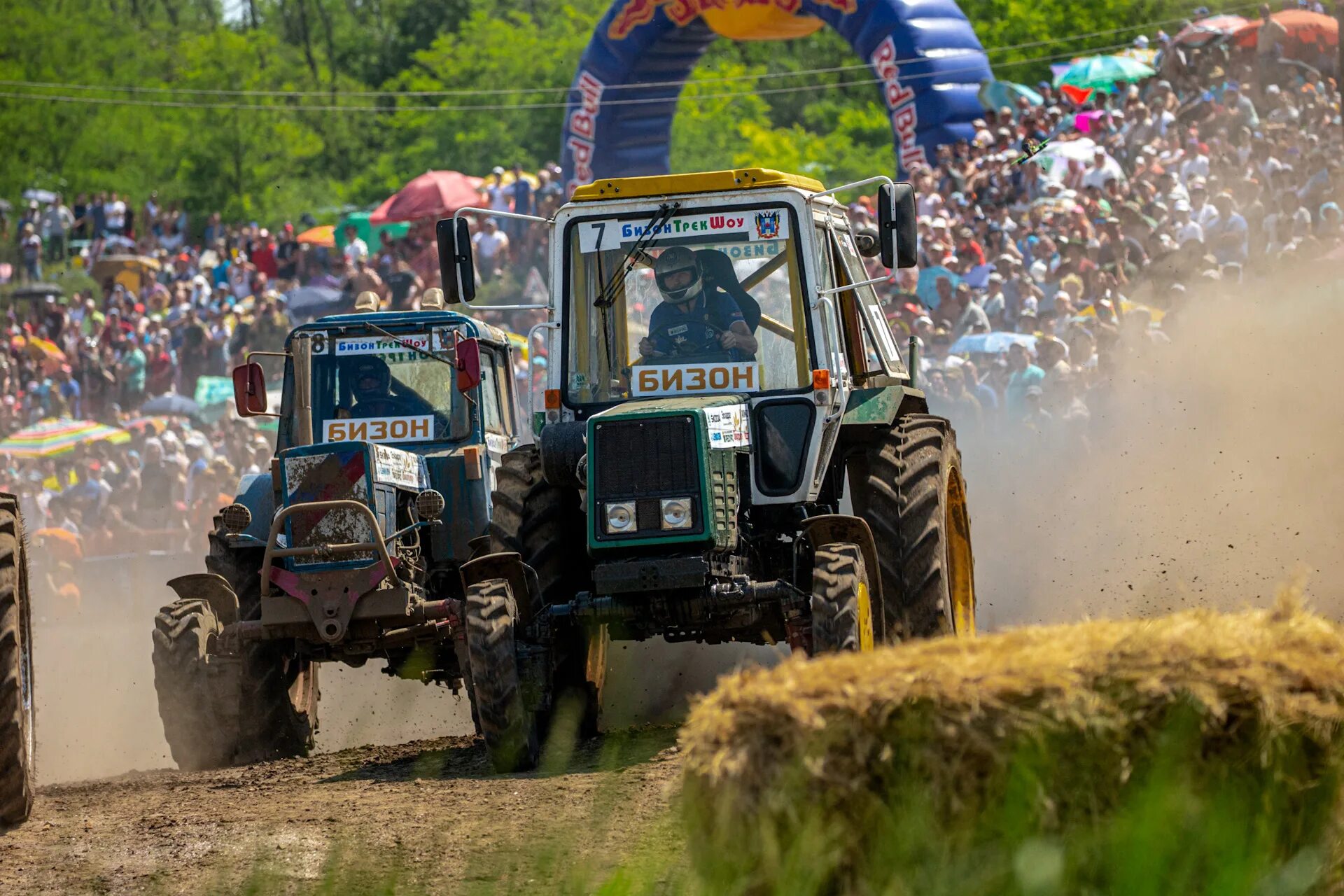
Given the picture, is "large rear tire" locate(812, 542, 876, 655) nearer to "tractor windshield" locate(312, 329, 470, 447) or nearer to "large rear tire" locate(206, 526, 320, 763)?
"large rear tire" locate(206, 526, 320, 763)

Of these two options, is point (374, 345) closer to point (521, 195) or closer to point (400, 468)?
point (400, 468)

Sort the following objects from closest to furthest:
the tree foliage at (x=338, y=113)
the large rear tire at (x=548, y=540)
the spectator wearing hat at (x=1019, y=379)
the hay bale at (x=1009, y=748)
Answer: the hay bale at (x=1009, y=748)
the large rear tire at (x=548, y=540)
the spectator wearing hat at (x=1019, y=379)
the tree foliage at (x=338, y=113)

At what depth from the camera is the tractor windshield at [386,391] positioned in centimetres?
1157

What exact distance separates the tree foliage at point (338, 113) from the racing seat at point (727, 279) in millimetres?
30007

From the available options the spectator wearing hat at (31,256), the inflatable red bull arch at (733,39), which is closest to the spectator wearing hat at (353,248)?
the inflatable red bull arch at (733,39)

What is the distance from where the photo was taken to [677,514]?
838cm

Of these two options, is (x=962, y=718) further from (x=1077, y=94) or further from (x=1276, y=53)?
(x=1077, y=94)

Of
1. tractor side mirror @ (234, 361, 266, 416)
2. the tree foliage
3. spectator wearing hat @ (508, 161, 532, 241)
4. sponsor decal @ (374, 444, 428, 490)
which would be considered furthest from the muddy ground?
the tree foliage

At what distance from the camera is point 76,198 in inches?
1772

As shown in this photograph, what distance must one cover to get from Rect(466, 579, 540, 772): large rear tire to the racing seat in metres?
1.84

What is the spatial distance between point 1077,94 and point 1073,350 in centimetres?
738

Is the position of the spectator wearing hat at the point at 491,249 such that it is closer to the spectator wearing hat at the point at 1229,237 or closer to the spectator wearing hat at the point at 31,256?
the spectator wearing hat at the point at 1229,237

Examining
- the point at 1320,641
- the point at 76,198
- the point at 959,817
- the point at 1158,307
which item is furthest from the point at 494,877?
the point at 76,198

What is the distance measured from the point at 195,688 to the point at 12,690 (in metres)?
2.85
